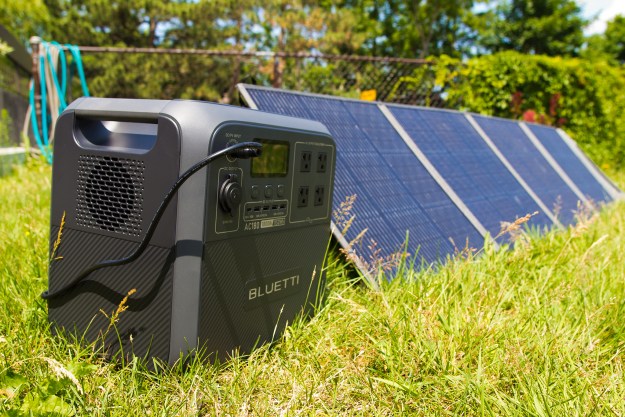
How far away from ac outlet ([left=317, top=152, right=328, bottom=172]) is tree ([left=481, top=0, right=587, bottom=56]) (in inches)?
A: 1492

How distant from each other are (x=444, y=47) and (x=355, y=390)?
3586 cm

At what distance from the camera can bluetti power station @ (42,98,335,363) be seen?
148 cm

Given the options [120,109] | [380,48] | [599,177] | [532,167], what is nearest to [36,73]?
[532,167]

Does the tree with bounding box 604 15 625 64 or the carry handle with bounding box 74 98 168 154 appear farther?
the tree with bounding box 604 15 625 64

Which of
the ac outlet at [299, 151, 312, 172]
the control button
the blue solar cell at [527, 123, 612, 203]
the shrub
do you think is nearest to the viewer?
the control button

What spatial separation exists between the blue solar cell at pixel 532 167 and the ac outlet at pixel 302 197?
9.59 feet

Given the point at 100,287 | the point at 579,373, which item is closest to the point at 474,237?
the point at 579,373

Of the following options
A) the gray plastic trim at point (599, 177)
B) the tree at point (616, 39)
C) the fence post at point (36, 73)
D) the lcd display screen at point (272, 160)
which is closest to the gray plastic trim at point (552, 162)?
the gray plastic trim at point (599, 177)

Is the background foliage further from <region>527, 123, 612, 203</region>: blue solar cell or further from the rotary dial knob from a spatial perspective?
<region>527, 123, 612, 203</region>: blue solar cell

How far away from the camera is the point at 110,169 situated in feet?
5.21

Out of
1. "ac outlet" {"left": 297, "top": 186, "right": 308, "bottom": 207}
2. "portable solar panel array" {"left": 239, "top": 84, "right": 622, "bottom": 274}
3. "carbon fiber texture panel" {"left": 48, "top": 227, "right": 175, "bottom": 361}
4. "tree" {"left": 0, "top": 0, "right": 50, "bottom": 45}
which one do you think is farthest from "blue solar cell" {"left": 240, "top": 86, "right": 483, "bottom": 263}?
"tree" {"left": 0, "top": 0, "right": 50, "bottom": 45}

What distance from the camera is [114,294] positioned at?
5.38ft

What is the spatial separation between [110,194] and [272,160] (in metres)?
0.52

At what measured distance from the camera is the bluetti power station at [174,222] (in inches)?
58.3
